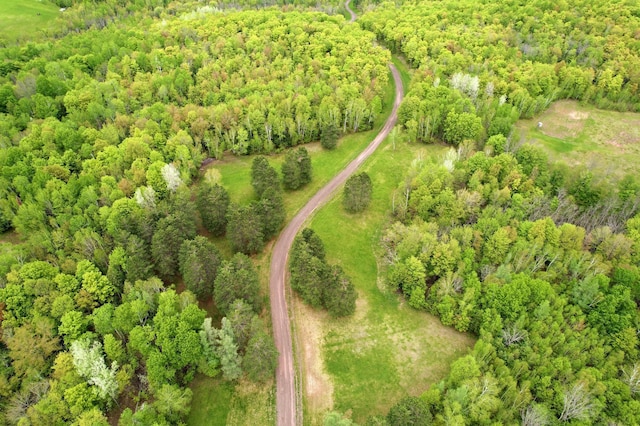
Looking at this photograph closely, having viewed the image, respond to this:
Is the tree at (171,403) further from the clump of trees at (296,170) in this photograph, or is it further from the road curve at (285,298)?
the clump of trees at (296,170)

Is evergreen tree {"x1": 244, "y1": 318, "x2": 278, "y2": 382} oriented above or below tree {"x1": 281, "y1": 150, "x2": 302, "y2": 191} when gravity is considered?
below

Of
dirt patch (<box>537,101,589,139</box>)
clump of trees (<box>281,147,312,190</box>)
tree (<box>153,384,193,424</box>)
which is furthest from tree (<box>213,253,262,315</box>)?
dirt patch (<box>537,101,589,139</box>)

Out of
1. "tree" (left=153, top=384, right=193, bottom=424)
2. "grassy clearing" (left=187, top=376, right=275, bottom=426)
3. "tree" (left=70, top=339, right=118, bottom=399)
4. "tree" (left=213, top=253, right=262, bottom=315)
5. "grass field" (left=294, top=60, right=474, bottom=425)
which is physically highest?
"tree" (left=213, top=253, right=262, bottom=315)

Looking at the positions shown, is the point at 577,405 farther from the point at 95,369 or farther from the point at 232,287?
the point at 95,369

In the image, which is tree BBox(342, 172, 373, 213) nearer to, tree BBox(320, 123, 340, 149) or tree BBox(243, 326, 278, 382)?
tree BBox(320, 123, 340, 149)

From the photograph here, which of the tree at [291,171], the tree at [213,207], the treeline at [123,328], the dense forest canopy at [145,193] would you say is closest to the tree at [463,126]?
the dense forest canopy at [145,193]

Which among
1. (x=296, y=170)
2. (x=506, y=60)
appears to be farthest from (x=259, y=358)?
(x=506, y=60)

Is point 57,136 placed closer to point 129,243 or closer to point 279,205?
point 129,243
